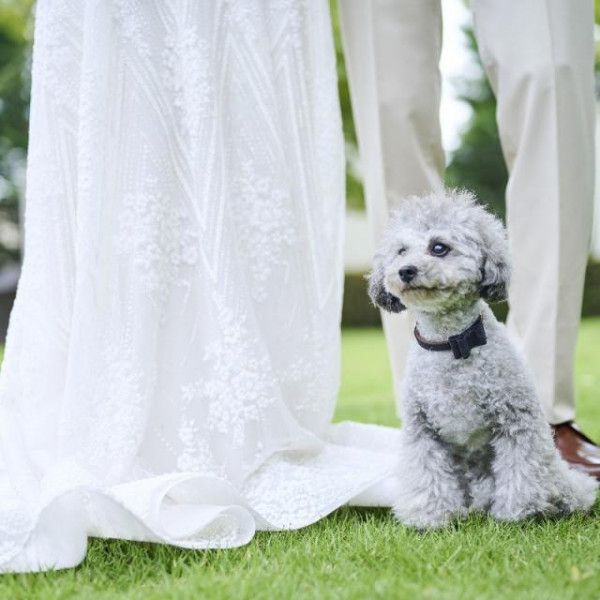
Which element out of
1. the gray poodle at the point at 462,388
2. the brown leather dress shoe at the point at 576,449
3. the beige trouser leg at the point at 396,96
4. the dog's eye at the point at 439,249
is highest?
the beige trouser leg at the point at 396,96

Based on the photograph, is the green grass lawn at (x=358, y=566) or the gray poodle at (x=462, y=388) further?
the gray poodle at (x=462, y=388)

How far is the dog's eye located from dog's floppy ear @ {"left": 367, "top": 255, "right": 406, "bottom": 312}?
17 centimetres

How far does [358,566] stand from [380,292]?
75 centimetres

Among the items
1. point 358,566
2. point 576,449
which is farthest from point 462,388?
point 576,449

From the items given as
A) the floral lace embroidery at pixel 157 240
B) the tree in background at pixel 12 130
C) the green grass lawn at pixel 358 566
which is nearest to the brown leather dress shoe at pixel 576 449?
the green grass lawn at pixel 358 566

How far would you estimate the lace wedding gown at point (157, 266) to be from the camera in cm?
220

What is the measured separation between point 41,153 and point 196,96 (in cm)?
45

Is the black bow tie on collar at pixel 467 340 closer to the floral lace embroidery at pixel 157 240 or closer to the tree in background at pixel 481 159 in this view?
the floral lace embroidery at pixel 157 240

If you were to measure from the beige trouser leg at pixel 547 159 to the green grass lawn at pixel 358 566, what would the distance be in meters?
0.67

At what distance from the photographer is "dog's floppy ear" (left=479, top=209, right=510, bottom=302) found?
6.65 feet

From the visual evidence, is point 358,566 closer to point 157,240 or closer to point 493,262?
point 493,262

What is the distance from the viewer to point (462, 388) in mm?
2053

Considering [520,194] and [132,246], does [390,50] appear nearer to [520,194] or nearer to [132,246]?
[520,194]

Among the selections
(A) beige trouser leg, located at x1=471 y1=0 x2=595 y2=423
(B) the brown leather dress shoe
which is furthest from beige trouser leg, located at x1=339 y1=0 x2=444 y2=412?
(B) the brown leather dress shoe
